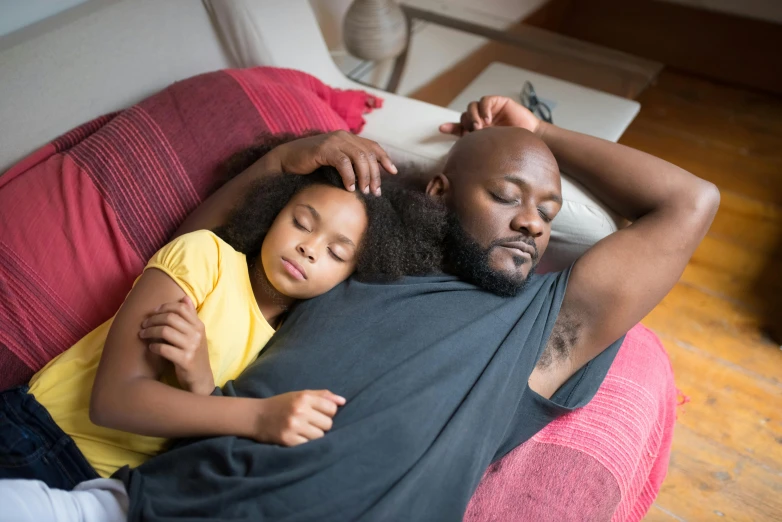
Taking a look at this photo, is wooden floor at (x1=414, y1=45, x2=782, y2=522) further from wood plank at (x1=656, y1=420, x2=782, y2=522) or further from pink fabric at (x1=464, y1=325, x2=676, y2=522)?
pink fabric at (x1=464, y1=325, x2=676, y2=522)

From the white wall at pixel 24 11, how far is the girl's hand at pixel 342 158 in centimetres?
69

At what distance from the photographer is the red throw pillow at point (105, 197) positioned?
1137 millimetres

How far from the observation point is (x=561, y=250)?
4.87 ft

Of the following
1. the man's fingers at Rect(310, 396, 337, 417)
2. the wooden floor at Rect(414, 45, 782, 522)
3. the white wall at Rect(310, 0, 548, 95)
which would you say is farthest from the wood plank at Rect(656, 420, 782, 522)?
the white wall at Rect(310, 0, 548, 95)

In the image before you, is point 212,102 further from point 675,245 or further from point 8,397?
point 675,245

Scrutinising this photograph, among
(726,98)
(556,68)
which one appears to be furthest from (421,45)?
(726,98)

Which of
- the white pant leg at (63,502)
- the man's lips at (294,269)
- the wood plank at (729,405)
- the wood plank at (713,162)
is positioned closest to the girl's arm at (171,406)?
the white pant leg at (63,502)

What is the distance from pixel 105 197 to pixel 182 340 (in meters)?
0.46

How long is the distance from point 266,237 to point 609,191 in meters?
0.75

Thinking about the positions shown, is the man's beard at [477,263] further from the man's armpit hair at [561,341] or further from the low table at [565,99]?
the low table at [565,99]

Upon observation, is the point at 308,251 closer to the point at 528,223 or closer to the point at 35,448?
the point at 528,223

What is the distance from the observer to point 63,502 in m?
0.92

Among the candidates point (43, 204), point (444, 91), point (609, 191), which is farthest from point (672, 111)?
point (43, 204)

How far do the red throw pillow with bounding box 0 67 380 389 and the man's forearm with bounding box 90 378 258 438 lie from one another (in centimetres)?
27
